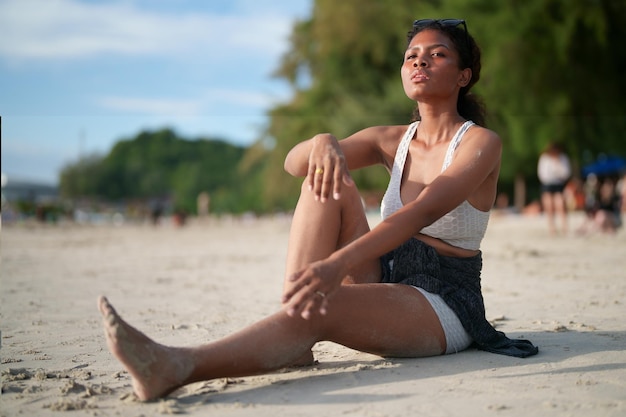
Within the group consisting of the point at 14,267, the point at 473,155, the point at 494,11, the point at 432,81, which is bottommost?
the point at 14,267

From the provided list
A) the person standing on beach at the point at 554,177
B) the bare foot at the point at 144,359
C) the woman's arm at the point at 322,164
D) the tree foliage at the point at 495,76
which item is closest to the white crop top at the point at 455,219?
the woman's arm at the point at 322,164

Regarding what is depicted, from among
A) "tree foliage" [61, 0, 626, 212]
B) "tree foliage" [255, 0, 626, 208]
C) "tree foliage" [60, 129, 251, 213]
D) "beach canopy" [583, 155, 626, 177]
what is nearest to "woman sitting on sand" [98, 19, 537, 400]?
"tree foliage" [61, 0, 626, 212]

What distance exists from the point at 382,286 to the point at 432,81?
0.94 metres

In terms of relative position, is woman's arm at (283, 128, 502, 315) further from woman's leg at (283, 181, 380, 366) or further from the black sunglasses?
the black sunglasses

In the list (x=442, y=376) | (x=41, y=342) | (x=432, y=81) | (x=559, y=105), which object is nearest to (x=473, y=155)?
(x=432, y=81)

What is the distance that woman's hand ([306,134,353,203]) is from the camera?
101 inches

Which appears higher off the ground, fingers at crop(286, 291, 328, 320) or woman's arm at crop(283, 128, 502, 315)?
woman's arm at crop(283, 128, 502, 315)

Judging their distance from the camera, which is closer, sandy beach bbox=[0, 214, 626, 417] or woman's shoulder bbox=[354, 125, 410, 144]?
sandy beach bbox=[0, 214, 626, 417]

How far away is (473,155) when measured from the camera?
270 centimetres

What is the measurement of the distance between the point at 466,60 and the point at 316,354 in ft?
5.05

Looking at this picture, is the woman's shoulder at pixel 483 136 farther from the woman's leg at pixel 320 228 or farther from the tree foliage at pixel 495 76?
the tree foliage at pixel 495 76

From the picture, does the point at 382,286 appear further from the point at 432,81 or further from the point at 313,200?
the point at 432,81

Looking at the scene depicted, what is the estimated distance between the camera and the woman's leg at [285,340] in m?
2.20

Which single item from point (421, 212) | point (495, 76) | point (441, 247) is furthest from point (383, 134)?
point (495, 76)
